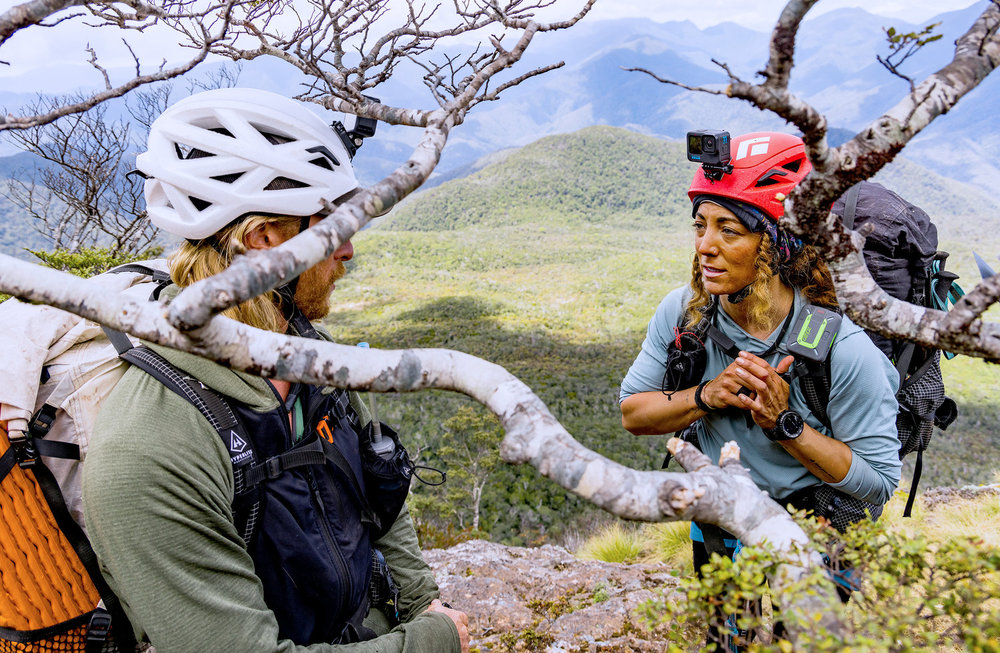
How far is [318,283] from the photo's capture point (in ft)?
6.49

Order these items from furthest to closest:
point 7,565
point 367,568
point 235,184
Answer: point 367,568, point 235,184, point 7,565

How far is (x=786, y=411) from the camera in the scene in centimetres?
210

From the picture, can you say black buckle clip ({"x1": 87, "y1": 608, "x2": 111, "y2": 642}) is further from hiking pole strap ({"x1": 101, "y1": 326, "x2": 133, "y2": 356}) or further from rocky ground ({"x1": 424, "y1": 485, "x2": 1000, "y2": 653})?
rocky ground ({"x1": 424, "y1": 485, "x2": 1000, "y2": 653})

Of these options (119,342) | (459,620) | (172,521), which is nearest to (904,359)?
(459,620)

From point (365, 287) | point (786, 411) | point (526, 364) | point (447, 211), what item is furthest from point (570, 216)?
point (786, 411)

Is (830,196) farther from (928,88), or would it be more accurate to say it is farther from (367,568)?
(367,568)

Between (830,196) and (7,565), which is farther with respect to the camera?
(7,565)

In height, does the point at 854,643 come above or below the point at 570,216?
above

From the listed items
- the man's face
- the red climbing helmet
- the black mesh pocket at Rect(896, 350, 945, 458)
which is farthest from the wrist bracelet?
the man's face

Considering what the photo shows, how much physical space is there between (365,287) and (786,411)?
62.0m

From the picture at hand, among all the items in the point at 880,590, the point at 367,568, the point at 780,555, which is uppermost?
the point at 780,555

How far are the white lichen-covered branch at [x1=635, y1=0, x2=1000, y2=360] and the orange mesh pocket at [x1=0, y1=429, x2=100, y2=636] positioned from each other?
1797 millimetres

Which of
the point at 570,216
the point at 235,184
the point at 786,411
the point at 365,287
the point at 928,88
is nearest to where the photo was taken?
the point at 928,88

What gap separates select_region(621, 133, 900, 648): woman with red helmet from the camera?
83.2 inches
